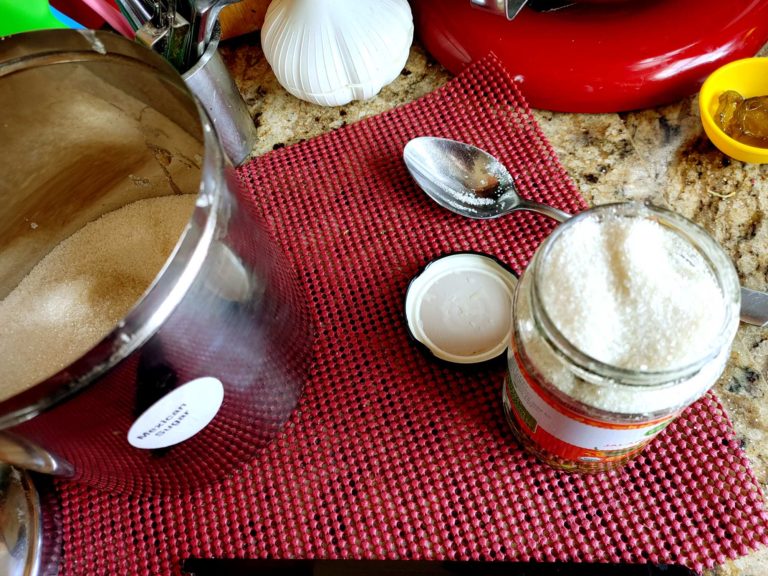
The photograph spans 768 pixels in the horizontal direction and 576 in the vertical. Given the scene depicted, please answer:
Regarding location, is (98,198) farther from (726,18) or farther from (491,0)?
(726,18)

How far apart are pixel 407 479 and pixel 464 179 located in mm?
245

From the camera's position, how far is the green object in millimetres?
480

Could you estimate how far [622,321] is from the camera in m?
0.31

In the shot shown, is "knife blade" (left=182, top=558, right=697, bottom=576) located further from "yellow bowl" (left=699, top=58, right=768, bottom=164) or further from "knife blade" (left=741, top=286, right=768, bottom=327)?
"yellow bowl" (left=699, top=58, right=768, bottom=164)

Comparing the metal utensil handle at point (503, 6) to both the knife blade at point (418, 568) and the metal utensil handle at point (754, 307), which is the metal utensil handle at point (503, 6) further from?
the knife blade at point (418, 568)

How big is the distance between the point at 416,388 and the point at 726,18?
42cm

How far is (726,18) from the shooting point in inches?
21.4

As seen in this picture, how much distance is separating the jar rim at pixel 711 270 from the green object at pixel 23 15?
0.42 meters

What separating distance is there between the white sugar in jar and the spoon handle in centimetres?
16

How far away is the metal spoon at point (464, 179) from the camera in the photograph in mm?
512

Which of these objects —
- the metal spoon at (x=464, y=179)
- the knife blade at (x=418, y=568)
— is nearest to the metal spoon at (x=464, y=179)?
the metal spoon at (x=464, y=179)

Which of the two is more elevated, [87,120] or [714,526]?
[87,120]

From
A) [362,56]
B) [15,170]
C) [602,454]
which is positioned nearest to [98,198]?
[15,170]

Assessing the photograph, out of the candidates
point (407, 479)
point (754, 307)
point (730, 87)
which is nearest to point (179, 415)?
point (407, 479)
